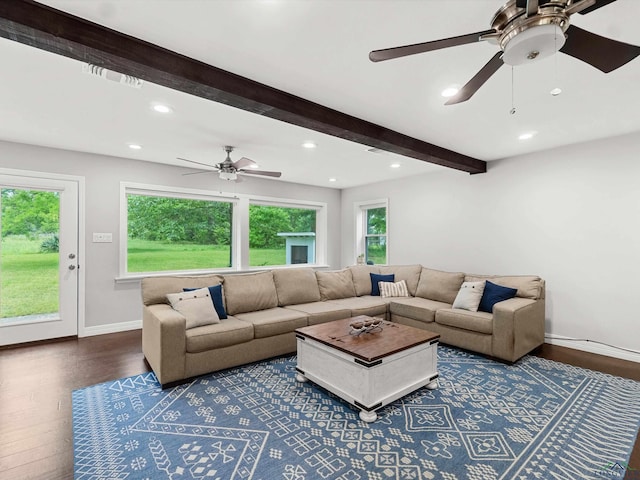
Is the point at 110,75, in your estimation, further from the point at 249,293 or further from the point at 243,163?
the point at 249,293

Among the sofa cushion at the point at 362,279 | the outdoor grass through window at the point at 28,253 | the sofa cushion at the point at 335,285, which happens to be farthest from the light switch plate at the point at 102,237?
the sofa cushion at the point at 362,279

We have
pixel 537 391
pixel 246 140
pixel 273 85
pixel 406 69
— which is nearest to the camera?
pixel 406 69

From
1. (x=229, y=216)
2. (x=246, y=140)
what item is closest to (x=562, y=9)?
(x=246, y=140)

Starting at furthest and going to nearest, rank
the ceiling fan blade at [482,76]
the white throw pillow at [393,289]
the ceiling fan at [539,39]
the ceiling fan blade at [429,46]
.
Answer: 1. the white throw pillow at [393,289]
2. the ceiling fan blade at [482,76]
3. the ceiling fan blade at [429,46]
4. the ceiling fan at [539,39]

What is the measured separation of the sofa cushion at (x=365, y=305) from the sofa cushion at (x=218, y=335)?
1416mm

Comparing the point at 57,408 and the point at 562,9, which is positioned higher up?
the point at 562,9

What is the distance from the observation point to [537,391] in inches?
107

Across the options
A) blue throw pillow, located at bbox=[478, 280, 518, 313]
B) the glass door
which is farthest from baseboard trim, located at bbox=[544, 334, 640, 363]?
the glass door

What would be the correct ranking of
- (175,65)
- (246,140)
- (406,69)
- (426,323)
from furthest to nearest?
(426,323) → (246,140) → (406,69) → (175,65)

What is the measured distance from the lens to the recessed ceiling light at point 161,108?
2.79m

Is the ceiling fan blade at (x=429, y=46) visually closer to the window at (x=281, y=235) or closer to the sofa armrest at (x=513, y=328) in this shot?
the sofa armrest at (x=513, y=328)

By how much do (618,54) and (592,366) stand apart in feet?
10.6

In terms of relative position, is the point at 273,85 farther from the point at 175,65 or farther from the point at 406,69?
the point at 406,69

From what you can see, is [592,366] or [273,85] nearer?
[273,85]
